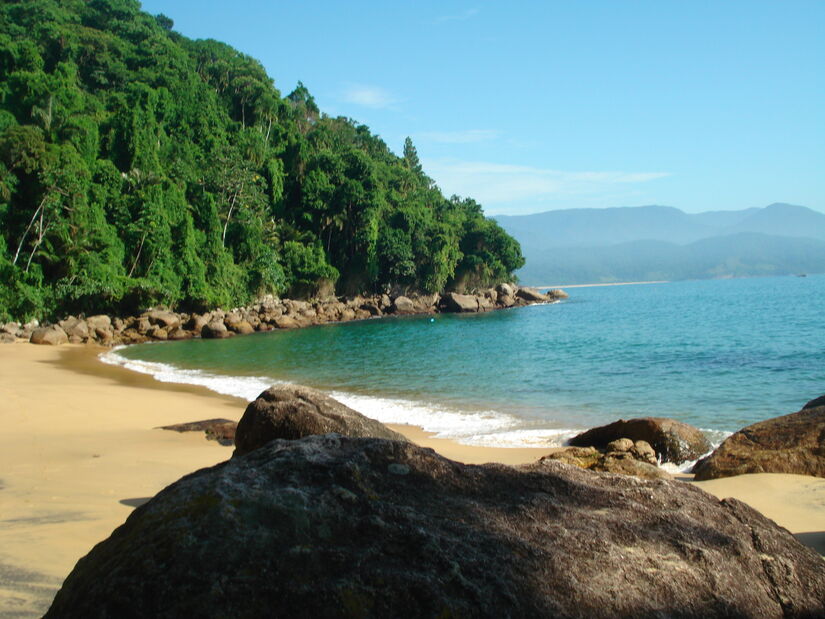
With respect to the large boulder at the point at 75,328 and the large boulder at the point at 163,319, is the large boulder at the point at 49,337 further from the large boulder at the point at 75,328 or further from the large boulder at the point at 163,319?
the large boulder at the point at 163,319

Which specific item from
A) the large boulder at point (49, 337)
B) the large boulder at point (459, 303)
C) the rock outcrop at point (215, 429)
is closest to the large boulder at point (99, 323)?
the large boulder at point (49, 337)

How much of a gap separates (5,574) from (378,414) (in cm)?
1050

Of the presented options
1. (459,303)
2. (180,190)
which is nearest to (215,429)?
(180,190)

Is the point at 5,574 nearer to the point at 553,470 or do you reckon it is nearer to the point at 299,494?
the point at 299,494

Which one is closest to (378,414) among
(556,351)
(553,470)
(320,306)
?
(553,470)

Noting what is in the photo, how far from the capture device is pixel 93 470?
792cm

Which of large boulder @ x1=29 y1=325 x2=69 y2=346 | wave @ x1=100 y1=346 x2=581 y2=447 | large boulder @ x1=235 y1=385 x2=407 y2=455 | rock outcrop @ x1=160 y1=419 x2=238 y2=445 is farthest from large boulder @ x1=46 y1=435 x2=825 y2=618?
large boulder @ x1=29 y1=325 x2=69 y2=346

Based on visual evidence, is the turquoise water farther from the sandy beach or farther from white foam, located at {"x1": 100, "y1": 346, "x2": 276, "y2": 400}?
the sandy beach

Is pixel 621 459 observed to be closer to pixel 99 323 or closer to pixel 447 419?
pixel 447 419

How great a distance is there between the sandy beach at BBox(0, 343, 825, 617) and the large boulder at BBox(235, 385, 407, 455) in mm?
1369

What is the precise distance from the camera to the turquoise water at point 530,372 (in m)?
14.0

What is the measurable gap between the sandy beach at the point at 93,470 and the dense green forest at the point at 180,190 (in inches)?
1038

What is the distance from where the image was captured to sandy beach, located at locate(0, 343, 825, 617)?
4660 mm

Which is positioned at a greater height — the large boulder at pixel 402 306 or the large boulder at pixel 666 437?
the large boulder at pixel 402 306
